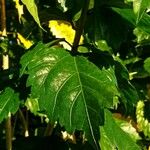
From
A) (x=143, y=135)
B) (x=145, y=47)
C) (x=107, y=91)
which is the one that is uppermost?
(x=145, y=47)

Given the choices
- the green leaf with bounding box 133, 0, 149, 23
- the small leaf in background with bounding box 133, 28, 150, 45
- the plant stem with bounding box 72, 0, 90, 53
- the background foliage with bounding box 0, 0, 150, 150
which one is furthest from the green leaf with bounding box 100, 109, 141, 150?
the small leaf in background with bounding box 133, 28, 150, 45

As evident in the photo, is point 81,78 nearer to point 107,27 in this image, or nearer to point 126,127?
point 107,27

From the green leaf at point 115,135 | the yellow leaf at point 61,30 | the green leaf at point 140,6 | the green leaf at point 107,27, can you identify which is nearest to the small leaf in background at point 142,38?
the yellow leaf at point 61,30

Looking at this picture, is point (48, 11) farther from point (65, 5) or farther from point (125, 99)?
point (125, 99)

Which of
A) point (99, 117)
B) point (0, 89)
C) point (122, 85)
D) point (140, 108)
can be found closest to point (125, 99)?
point (122, 85)

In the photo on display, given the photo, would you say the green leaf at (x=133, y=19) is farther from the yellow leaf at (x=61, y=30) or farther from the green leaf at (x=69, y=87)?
the yellow leaf at (x=61, y=30)

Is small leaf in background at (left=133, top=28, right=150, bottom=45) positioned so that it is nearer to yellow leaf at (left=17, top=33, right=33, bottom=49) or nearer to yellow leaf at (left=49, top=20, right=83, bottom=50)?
yellow leaf at (left=49, top=20, right=83, bottom=50)

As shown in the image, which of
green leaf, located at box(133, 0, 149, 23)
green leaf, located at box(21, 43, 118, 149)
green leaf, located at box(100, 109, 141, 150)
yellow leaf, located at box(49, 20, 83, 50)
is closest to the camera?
green leaf, located at box(133, 0, 149, 23)

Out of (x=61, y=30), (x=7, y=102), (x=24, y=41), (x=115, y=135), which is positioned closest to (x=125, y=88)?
(x=115, y=135)
